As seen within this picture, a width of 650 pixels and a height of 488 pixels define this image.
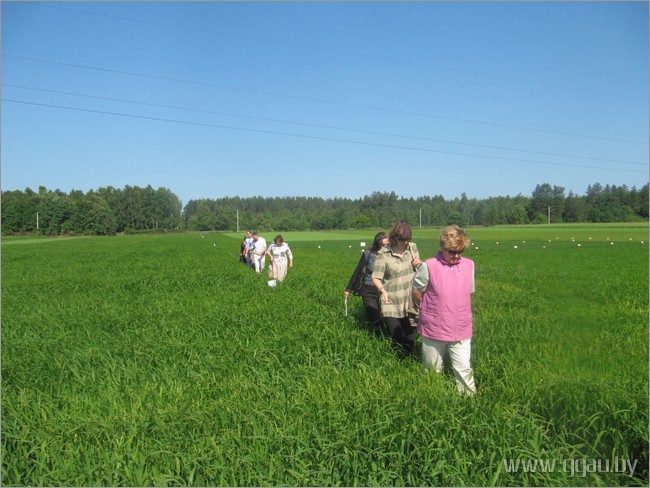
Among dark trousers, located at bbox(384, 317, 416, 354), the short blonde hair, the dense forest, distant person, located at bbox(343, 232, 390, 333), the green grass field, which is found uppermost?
the dense forest

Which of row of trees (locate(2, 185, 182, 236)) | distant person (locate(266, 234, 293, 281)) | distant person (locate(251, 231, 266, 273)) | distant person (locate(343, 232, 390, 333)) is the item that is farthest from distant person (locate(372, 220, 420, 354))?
row of trees (locate(2, 185, 182, 236))

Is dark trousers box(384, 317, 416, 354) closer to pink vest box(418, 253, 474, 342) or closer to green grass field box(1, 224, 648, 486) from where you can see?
green grass field box(1, 224, 648, 486)

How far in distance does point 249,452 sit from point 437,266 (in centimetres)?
235

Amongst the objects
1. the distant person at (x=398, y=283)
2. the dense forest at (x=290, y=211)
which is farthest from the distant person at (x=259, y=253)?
the distant person at (x=398, y=283)

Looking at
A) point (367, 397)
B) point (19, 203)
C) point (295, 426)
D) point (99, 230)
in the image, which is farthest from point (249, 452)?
point (19, 203)

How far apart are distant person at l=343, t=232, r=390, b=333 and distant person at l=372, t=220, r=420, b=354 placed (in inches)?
24.2

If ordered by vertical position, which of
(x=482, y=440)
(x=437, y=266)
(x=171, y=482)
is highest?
(x=437, y=266)

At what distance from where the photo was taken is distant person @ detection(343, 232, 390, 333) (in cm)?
650

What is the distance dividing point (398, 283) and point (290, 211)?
2776 inches

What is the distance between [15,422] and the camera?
12.9ft

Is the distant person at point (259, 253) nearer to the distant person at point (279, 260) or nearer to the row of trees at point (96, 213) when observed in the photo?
the distant person at point (279, 260)

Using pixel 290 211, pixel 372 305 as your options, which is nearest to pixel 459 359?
pixel 372 305

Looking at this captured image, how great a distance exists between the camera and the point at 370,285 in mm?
6574

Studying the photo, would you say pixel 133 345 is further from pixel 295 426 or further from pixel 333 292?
pixel 333 292
